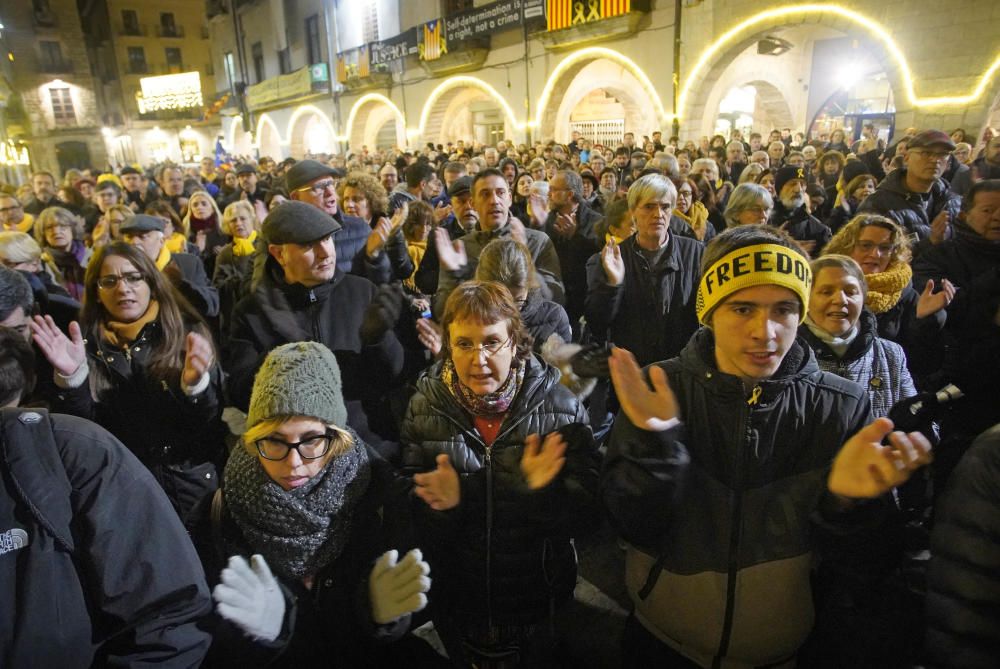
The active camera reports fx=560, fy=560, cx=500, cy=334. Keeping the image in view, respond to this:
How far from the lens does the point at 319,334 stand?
8.67 ft

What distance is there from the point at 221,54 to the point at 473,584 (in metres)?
46.4

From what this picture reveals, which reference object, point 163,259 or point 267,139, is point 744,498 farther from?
point 267,139

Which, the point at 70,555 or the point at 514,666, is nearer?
the point at 70,555

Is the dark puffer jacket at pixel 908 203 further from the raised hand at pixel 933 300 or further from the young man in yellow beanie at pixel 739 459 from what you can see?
the young man in yellow beanie at pixel 739 459

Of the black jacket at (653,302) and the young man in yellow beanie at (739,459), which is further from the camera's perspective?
the black jacket at (653,302)

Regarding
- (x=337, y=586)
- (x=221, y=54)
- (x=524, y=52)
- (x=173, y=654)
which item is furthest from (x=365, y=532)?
(x=221, y=54)

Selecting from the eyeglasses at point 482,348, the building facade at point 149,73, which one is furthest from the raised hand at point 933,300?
the building facade at point 149,73

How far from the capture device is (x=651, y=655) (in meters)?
1.79

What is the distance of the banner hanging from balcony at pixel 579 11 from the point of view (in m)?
14.2

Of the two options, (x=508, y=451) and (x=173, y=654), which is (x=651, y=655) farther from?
(x=173, y=654)

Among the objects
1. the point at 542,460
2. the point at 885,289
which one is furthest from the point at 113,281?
the point at 885,289

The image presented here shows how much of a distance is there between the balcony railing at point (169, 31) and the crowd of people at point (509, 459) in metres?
57.2

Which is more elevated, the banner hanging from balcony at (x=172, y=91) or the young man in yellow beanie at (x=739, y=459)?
the banner hanging from balcony at (x=172, y=91)

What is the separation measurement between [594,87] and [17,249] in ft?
56.7
